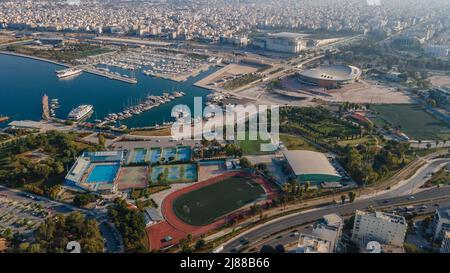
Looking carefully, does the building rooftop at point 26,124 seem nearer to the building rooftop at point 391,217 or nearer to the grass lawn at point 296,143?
the grass lawn at point 296,143

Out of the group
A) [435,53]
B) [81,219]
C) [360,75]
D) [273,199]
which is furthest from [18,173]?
[435,53]

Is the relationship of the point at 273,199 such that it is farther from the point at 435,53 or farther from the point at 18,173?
the point at 435,53

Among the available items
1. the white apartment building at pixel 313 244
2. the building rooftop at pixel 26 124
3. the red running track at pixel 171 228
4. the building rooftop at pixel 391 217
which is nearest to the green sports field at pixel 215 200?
the red running track at pixel 171 228

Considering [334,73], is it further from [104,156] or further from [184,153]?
[104,156]

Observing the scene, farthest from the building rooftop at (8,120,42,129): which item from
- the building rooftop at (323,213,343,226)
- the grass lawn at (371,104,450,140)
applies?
the grass lawn at (371,104,450,140)

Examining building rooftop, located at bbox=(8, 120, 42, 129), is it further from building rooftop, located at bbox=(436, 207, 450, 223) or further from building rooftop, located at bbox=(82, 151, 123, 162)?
building rooftop, located at bbox=(436, 207, 450, 223)

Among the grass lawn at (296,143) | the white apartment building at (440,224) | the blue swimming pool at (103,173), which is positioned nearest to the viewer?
the white apartment building at (440,224)
